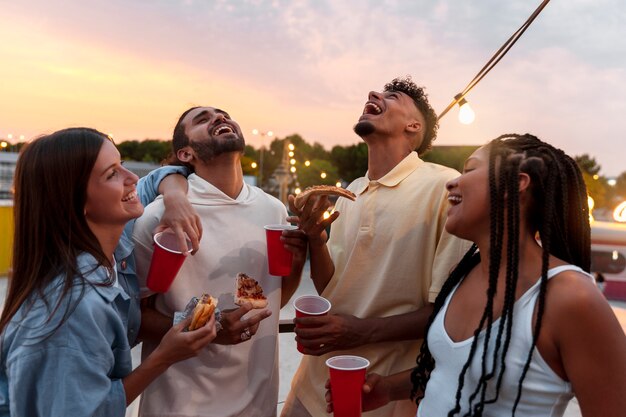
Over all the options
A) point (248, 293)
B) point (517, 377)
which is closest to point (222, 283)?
point (248, 293)

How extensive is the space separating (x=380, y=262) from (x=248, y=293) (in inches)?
25.2

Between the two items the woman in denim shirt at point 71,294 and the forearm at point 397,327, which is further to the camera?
the forearm at point 397,327

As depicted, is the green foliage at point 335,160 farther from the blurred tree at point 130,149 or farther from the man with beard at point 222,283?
the man with beard at point 222,283

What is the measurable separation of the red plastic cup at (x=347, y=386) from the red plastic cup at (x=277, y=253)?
0.50m

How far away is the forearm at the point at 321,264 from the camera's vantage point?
2.18 metres

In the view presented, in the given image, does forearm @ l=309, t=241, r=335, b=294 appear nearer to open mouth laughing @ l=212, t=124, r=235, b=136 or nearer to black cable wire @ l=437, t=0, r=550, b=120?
open mouth laughing @ l=212, t=124, r=235, b=136

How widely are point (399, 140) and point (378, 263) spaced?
0.70 metres

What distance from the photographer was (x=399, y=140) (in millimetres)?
2461

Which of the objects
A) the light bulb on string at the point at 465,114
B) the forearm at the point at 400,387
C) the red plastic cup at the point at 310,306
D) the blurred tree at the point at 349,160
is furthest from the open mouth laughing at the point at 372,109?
the blurred tree at the point at 349,160

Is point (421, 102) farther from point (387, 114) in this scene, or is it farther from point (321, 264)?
point (321, 264)

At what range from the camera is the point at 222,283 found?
2227 mm

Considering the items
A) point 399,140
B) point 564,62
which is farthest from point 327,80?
point 399,140

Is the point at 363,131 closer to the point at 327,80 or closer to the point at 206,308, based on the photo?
the point at 206,308

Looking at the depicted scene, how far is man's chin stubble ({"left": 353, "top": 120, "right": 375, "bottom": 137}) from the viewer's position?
239cm
